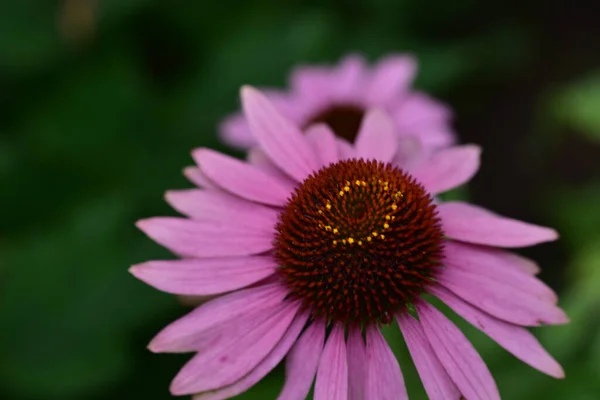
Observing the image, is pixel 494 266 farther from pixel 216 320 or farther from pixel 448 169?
pixel 216 320

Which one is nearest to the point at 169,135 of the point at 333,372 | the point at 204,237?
the point at 204,237

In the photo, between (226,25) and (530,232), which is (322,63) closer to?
(226,25)

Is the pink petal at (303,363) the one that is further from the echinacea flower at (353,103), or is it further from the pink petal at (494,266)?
the echinacea flower at (353,103)

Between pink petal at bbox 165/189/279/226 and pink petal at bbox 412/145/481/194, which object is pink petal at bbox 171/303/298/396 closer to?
pink petal at bbox 165/189/279/226

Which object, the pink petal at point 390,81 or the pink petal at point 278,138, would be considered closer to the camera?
the pink petal at point 278,138

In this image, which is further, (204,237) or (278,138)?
(278,138)

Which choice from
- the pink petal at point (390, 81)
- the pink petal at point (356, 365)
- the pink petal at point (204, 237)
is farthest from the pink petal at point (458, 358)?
the pink petal at point (390, 81)

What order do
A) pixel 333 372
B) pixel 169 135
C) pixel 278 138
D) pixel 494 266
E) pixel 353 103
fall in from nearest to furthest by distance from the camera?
1. pixel 333 372
2. pixel 494 266
3. pixel 278 138
4. pixel 353 103
5. pixel 169 135

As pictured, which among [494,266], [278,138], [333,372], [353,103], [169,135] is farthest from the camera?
[169,135]
